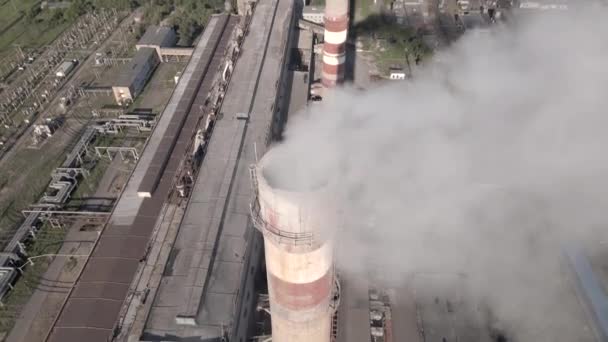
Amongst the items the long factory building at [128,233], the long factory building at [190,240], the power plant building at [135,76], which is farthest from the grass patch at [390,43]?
the power plant building at [135,76]

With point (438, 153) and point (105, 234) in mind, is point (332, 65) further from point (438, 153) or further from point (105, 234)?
point (105, 234)

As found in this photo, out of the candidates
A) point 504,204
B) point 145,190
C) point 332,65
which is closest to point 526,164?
point 504,204

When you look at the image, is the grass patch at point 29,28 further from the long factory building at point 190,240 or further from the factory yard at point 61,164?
the long factory building at point 190,240

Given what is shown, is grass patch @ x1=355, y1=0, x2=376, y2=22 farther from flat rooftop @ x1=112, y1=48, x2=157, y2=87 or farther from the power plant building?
flat rooftop @ x1=112, y1=48, x2=157, y2=87

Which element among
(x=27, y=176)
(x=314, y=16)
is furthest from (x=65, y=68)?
(x=314, y=16)

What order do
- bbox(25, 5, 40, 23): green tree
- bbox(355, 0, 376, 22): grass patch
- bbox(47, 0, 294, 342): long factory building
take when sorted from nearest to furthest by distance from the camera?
bbox(47, 0, 294, 342): long factory building
bbox(25, 5, 40, 23): green tree
bbox(355, 0, 376, 22): grass patch

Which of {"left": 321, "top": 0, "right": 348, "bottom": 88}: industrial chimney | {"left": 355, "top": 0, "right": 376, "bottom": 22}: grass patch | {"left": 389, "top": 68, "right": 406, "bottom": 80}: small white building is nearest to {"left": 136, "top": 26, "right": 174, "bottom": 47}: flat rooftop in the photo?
{"left": 321, "top": 0, "right": 348, "bottom": 88}: industrial chimney

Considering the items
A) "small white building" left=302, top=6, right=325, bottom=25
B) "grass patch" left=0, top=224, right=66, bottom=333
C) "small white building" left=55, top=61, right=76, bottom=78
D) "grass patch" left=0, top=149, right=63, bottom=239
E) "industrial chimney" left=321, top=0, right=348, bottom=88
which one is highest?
"industrial chimney" left=321, top=0, right=348, bottom=88
